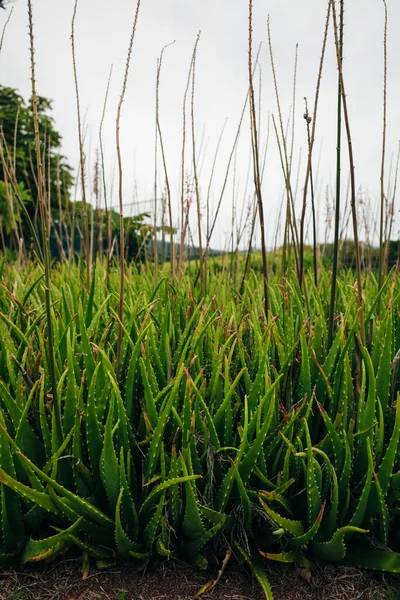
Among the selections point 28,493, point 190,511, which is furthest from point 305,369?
point 28,493

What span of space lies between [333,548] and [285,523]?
132 millimetres

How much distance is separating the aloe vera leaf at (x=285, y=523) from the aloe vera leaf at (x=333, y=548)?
5 centimetres

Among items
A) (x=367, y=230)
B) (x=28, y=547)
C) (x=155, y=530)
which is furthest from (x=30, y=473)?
(x=367, y=230)

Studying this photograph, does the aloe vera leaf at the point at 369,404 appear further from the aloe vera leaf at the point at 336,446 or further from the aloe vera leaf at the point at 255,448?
the aloe vera leaf at the point at 255,448

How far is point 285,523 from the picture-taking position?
3.42ft

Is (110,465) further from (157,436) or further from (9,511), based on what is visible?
(9,511)

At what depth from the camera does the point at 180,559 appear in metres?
1.12

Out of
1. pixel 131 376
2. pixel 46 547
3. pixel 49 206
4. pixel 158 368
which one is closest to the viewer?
pixel 46 547

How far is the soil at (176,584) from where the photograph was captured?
106 centimetres

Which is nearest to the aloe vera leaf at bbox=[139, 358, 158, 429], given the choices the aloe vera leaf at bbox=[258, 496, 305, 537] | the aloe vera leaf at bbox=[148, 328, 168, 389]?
the aloe vera leaf at bbox=[148, 328, 168, 389]

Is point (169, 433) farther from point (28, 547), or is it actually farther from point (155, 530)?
point (28, 547)

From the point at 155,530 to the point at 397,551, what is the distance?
601mm

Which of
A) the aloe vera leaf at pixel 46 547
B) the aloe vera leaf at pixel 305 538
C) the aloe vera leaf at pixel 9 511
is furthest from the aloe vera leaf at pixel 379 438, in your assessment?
the aloe vera leaf at pixel 9 511

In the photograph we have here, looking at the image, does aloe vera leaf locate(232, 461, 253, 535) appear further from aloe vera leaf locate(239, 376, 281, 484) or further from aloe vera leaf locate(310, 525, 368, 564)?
aloe vera leaf locate(310, 525, 368, 564)
